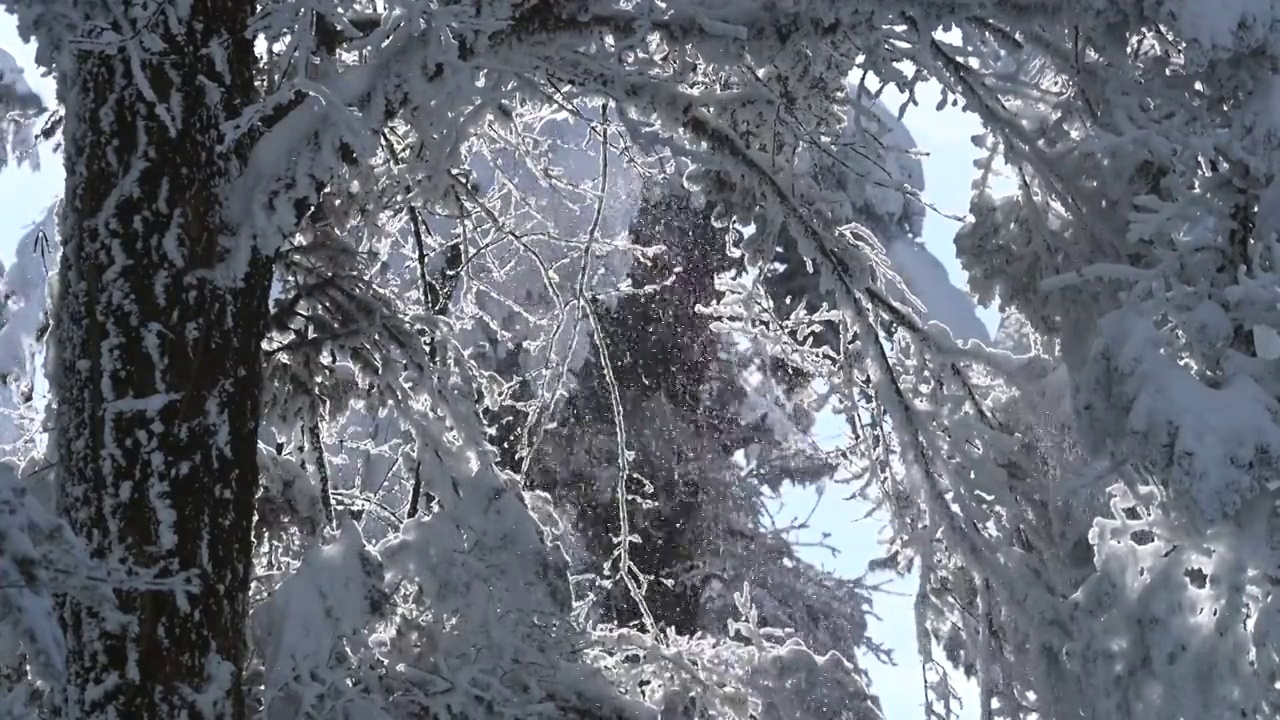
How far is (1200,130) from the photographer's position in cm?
366

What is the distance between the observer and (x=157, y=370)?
3.31 m

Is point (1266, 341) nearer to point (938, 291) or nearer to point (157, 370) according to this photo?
point (157, 370)

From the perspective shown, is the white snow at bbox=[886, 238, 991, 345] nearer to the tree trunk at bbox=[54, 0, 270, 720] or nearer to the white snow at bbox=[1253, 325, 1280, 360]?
the white snow at bbox=[1253, 325, 1280, 360]

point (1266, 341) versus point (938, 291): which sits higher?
point (938, 291)

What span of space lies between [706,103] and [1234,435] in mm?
2029

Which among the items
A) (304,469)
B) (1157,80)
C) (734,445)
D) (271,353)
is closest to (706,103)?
(1157,80)

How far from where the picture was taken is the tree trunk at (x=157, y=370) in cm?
319

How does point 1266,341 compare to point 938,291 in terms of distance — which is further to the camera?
point 938,291

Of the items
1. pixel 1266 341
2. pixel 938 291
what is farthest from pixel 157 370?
pixel 938 291

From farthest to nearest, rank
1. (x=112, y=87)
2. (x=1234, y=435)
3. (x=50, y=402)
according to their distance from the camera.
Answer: (x=50, y=402)
(x=112, y=87)
(x=1234, y=435)

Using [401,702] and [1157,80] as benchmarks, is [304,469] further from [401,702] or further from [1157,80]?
[1157,80]

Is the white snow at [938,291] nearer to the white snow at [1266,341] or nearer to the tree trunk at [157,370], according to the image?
the white snow at [1266,341]

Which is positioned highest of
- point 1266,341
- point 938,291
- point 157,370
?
point 938,291

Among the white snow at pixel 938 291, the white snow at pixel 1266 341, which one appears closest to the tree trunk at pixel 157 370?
the white snow at pixel 1266 341
